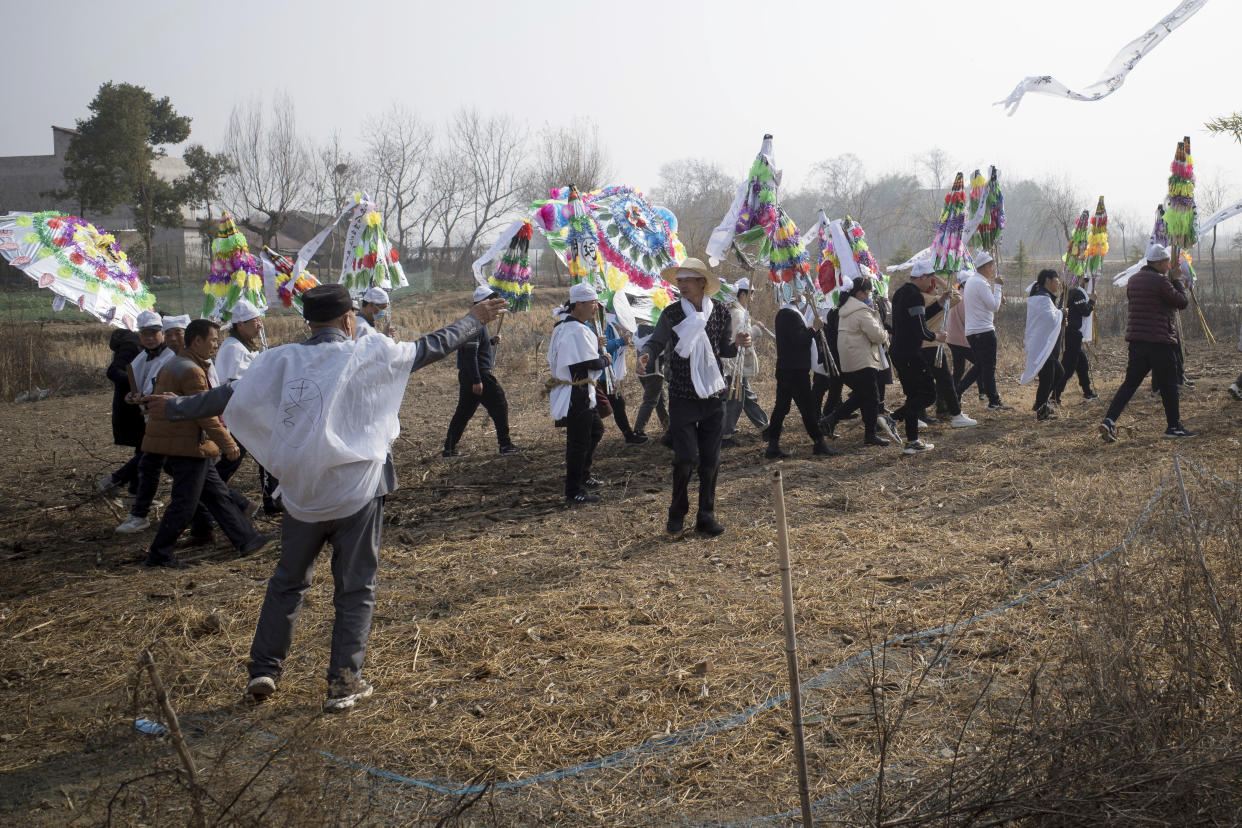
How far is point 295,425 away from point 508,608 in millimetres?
1815

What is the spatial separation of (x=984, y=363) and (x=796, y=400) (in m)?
3.49

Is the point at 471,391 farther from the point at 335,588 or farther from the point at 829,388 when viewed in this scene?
the point at 335,588

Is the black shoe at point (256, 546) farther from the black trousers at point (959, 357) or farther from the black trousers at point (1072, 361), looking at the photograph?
the black trousers at point (1072, 361)

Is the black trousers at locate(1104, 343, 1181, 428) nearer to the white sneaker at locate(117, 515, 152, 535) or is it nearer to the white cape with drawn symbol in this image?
the white cape with drawn symbol

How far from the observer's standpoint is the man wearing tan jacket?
599 centimetres

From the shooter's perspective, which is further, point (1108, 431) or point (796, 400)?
point (796, 400)

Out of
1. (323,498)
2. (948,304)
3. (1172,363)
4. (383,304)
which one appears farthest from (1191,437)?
(323,498)

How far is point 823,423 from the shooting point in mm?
9688

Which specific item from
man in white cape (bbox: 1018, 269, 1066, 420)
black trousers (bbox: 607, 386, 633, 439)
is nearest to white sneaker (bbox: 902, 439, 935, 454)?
man in white cape (bbox: 1018, 269, 1066, 420)

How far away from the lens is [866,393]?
920 cm

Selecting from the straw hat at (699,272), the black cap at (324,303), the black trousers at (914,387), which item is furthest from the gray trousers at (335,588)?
the black trousers at (914,387)

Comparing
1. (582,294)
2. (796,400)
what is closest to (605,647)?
(582,294)

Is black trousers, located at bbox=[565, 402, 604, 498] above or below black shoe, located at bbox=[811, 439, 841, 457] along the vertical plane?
above

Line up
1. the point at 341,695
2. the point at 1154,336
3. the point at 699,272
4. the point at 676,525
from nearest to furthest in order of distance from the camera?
1. the point at 341,695
2. the point at 699,272
3. the point at 676,525
4. the point at 1154,336
